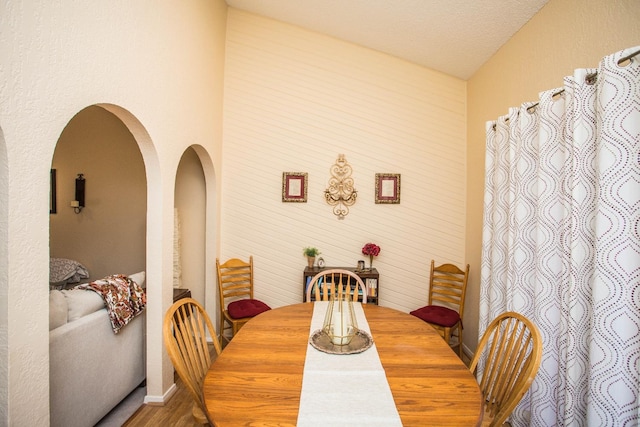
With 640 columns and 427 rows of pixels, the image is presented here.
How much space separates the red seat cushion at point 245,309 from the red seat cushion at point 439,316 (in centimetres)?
161

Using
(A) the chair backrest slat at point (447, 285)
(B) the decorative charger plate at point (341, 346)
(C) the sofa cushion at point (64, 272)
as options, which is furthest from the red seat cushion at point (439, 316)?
(C) the sofa cushion at point (64, 272)

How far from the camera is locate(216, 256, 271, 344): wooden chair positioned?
3.22 metres

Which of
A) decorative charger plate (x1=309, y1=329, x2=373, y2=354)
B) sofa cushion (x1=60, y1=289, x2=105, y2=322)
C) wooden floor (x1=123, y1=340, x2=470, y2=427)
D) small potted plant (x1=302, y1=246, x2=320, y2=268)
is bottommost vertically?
wooden floor (x1=123, y1=340, x2=470, y2=427)

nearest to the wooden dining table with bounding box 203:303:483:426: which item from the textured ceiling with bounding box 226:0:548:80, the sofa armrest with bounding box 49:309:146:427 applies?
the sofa armrest with bounding box 49:309:146:427

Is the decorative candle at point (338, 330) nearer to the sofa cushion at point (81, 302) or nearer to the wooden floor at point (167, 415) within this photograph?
the wooden floor at point (167, 415)

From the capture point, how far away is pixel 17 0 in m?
1.28

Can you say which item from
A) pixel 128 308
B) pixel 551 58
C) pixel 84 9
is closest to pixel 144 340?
pixel 128 308

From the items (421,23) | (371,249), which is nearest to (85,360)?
(371,249)

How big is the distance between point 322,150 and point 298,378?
2871 millimetres

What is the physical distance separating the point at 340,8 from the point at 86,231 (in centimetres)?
405

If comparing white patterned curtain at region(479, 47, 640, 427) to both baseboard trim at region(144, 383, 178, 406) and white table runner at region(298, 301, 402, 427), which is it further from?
baseboard trim at region(144, 383, 178, 406)

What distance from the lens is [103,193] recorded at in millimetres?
4105

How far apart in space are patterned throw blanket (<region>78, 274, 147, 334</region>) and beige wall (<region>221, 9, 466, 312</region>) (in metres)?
1.48

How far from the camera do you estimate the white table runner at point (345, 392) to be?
1.06 m
